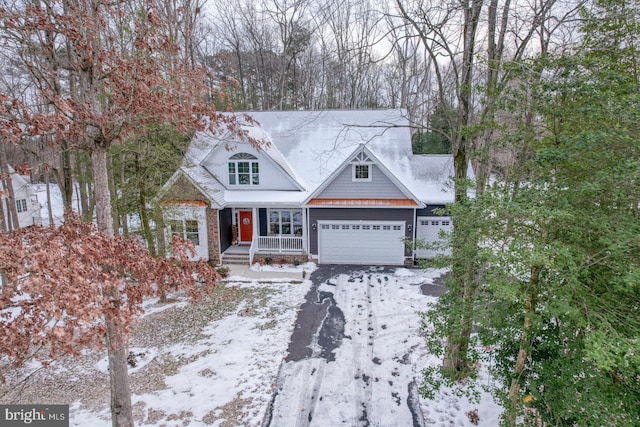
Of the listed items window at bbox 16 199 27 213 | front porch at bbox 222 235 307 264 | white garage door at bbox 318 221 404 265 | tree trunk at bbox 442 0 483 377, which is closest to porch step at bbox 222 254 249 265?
front porch at bbox 222 235 307 264

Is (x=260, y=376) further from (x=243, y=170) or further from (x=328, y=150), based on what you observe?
(x=328, y=150)

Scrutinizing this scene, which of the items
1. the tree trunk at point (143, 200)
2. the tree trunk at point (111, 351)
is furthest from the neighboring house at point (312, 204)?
the tree trunk at point (111, 351)

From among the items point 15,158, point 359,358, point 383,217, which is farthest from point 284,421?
point 15,158

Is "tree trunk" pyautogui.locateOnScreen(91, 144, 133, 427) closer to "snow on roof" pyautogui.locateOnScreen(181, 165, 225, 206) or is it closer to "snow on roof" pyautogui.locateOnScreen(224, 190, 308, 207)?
"snow on roof" pyautogui.locateOnScreen(181, 165, 225, 206)

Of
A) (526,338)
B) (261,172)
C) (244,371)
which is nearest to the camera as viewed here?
(526,338)

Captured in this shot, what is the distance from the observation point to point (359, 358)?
26.2 feet

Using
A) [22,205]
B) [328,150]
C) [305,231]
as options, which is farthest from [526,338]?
[22,205]

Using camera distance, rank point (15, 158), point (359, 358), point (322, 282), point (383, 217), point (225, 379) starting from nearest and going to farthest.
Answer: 1. point (225, 379)
2. point (359, 358)
3. point (322, 282)
4. point (383, 217)
5. point (15, 158)

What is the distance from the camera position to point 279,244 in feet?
49.2

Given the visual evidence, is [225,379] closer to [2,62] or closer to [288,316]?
[288,316]

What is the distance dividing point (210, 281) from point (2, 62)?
872 cm

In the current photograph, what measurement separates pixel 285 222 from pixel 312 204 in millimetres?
2199

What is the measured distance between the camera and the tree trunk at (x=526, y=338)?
3.83m

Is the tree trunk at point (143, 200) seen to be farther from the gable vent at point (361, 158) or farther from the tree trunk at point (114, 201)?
the gable vent at point (361, 158)
